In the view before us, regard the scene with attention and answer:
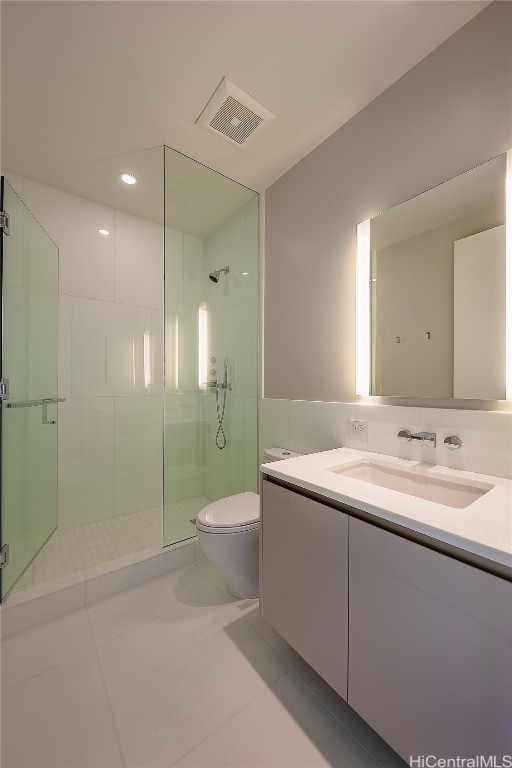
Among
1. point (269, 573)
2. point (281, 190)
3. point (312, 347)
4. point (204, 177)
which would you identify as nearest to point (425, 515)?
point (269, 573)

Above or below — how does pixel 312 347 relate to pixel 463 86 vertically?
below

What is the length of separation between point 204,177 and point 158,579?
102 inches

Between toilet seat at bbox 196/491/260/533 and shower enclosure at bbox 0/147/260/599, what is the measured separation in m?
0.52

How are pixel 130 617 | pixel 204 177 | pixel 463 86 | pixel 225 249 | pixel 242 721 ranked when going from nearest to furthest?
pixel 242 721, pixel 463 86, pixel 130 617, pixel 204 177, pixel 225 249

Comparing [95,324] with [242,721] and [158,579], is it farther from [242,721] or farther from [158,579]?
[242,721]

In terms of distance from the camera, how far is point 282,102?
149 centimetres

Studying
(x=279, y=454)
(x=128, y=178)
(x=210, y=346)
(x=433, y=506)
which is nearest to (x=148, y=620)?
(x=279, y=454)

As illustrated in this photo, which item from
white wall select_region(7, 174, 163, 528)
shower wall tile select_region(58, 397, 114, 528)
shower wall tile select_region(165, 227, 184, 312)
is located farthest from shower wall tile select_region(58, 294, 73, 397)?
shower wall tile select_region(165, 227, 184, 312)

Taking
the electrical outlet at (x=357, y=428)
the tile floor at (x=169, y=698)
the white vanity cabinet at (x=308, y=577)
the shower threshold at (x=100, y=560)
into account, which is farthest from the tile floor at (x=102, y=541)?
the electrical outlet at (x=357, y=428)

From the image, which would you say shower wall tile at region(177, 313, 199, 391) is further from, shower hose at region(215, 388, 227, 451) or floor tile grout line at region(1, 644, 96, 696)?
floor tile grout line at region(1, 644, 96, 696)

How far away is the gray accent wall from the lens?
114 cm

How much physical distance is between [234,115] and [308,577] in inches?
85.8

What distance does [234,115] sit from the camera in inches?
61.6

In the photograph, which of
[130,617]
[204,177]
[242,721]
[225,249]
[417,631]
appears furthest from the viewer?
[225,249]
